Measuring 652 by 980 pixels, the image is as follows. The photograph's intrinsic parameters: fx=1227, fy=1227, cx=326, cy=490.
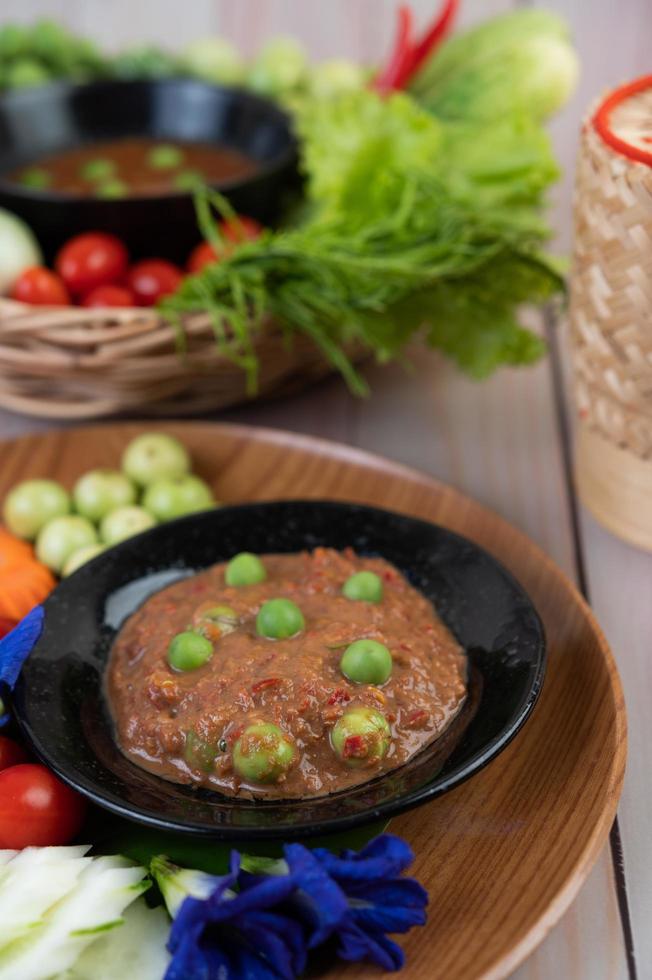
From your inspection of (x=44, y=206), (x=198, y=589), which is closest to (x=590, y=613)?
(x=198, y=589)

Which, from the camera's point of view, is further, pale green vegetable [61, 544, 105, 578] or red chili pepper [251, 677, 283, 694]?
pale green vegetable [61, 544, 105, 578]

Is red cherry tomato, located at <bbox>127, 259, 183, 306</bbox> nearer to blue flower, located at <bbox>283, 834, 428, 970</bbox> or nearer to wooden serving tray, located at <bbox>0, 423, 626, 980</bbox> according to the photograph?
wooden serving tray, located at <bbox>0, 423, 626, 980</bbox>

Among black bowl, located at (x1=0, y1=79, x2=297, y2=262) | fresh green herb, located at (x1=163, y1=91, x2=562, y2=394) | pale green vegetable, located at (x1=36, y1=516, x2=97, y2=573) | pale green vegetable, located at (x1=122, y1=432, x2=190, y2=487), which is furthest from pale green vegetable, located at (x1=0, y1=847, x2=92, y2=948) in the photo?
black bowl, located at (x1=0, y1=79, x2=297, y2=262)

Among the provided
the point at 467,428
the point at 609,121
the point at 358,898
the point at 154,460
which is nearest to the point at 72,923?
the point at 358,898

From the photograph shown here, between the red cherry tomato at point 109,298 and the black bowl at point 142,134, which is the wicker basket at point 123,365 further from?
the black bowl at point 142,134

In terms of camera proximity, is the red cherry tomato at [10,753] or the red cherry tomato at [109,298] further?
the red cherry tomato at [109,298]

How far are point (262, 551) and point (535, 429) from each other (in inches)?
36.5

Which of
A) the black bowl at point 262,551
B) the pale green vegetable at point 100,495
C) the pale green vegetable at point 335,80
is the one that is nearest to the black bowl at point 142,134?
the pale green vegetable at point 335,80

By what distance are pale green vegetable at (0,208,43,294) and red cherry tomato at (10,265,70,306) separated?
0.04 meters

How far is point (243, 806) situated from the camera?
159 centimetres

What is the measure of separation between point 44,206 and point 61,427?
1.70 ft

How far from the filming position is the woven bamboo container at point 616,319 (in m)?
2.01

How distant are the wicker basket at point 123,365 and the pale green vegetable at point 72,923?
3.97 ft

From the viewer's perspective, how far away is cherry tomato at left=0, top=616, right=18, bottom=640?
196 centimetres
